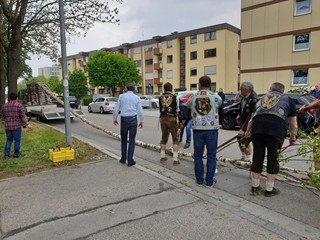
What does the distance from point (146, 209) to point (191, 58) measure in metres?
42.7

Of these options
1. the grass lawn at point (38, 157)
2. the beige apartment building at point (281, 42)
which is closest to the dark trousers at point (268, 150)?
the grass lawn at point (38, 157)

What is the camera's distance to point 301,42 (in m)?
21.8

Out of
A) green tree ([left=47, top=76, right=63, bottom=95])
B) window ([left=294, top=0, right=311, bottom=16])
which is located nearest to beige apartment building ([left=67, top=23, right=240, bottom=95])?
green tree ([left=47, top=76, right=63, bottom=95])

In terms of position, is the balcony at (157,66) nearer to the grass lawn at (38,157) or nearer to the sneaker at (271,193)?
the grass lawn at (38,157)

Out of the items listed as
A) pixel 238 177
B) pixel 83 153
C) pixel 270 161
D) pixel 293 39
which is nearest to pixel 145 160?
pixel 83 153

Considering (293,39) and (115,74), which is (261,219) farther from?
(115,74)

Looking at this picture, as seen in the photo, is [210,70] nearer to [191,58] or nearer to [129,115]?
[191,58]

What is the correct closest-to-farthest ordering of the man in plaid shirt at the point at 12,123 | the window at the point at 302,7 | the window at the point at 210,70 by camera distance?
the man in plaid shirt at the point at 12,123, the window at the point at 302,7, the window at the point at 210,70

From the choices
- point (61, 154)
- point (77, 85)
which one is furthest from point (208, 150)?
point (77, 85)

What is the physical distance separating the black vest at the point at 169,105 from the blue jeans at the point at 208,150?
155 cm

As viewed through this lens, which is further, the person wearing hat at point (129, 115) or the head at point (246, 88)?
the person wearing hat at point (129, 115)

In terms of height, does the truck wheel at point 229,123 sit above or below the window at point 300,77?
below

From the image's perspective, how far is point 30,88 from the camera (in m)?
→ 16.7

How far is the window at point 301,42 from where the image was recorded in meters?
21.4
